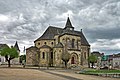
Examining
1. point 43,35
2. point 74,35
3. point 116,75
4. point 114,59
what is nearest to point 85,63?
point 74,35

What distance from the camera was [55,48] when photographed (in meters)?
66.9

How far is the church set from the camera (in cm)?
6631

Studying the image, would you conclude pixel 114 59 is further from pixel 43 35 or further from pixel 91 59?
pixel 43 35

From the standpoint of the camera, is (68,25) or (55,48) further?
(68,25)

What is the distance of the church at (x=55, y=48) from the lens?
6631 cm

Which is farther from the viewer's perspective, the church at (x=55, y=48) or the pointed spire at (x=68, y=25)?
the pointed spire at (x=68, y=25)

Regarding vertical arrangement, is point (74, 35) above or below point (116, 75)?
above

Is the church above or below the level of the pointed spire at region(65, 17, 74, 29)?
below

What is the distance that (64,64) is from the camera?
6519cm

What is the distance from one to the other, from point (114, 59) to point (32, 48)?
3074 inches

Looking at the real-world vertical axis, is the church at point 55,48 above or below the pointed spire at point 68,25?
below

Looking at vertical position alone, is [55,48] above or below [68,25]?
below

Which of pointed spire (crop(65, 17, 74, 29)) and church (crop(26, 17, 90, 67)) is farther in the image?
pointed spire (crop(65, 17, 74, 29))

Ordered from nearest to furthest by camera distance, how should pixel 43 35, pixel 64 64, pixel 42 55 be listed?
pixel 64 64 < pixel 42 55 < pixel 43 35
